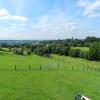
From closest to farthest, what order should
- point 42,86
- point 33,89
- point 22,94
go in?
1. point 22,94
2. point 33,89
3. point 42,86

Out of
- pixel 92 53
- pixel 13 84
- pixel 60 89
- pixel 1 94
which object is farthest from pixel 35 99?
pixel 92 53

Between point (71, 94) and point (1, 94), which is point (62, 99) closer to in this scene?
point (71, 94)

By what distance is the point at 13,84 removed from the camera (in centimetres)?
3106

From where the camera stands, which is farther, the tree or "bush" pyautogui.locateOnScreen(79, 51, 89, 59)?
"bush" pyautogui.locateOnScreen(79, 51, 89, 59)

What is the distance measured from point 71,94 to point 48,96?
2922mm

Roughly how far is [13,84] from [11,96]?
667 centimetres

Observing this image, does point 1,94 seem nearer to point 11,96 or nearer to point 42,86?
point 11,96

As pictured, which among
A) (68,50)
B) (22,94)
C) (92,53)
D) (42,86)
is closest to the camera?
(22,94)

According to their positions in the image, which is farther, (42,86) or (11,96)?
(42,86)

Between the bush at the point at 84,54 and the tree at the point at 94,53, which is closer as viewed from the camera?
the tree at the point at 94,53

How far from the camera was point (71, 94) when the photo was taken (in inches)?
1038

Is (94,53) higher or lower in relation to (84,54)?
higher

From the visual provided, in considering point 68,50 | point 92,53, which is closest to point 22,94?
point 92,53

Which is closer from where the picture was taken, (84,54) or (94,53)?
(94,53)
